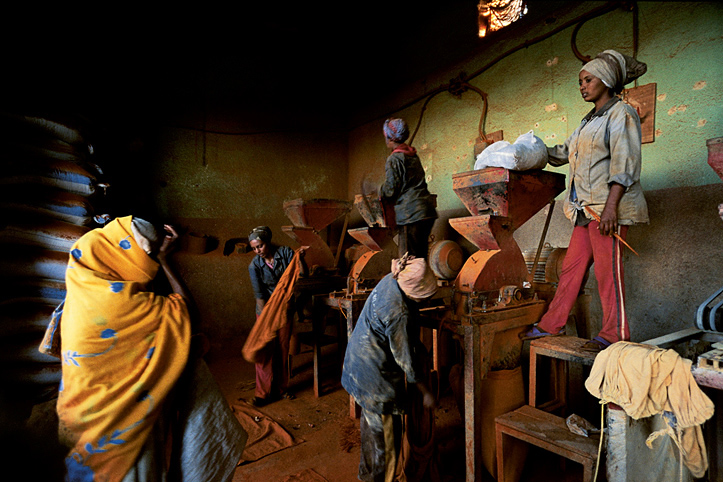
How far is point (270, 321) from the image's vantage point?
13.4 ft

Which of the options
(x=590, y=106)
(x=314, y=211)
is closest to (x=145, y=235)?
(x=314, y=211)

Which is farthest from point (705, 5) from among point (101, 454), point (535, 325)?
point (101, 454)

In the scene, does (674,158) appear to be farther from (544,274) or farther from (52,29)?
(52,29)

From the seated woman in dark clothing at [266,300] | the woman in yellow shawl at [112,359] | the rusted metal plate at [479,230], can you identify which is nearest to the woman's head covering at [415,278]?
the rusted metal plate at [479,230]

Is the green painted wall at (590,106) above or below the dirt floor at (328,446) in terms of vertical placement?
above

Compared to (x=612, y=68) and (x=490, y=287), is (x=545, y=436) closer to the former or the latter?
(x=490, y=287)

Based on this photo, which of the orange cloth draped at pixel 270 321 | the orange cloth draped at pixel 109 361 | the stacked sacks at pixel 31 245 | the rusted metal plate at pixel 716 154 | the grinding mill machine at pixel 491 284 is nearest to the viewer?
the orange cloth draped at pixel 109 361

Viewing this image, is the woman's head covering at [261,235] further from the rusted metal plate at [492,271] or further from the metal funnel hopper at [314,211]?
the rusted metal plate at [492,271]

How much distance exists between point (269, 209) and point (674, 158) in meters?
6.22

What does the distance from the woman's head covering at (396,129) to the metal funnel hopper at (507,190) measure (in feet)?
2.72

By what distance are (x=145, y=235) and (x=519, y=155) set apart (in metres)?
2.47

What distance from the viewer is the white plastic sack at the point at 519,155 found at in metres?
2.67

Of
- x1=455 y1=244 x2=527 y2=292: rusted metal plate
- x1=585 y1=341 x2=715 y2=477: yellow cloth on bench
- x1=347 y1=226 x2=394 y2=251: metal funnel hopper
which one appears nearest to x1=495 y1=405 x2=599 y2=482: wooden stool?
x1=585 y1=341 x2=715 y2=477: yellow cloth on bench

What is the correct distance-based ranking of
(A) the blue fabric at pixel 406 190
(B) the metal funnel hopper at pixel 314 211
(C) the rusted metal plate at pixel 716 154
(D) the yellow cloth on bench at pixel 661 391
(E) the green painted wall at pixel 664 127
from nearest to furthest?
(D) the yellow cloth on bench at pixel 661 391 → (C) the rusted metal plate at pixel 716 154 → (E) the green painted wall at pixel 664 127 → (A) the blue fabric at pixel 406 190 → (B) the metal funnel hopper at pixel 314 211
